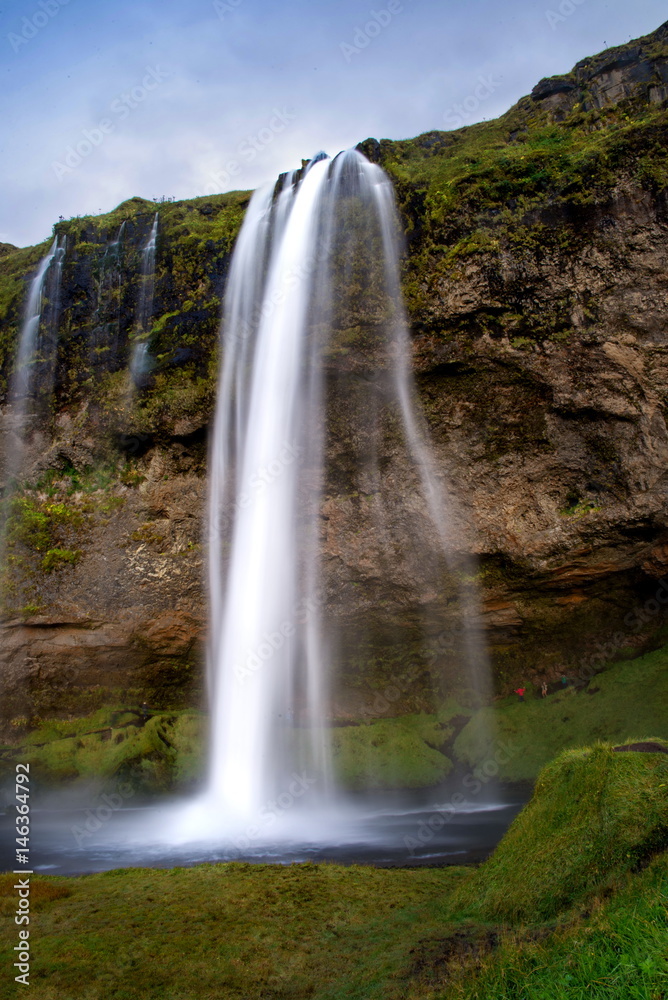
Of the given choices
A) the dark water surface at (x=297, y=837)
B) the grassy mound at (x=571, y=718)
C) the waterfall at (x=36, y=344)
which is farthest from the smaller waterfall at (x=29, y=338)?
the grassy mound at (x=571, y=718)

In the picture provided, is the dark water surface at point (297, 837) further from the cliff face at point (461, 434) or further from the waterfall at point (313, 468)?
the cliff face at point (461, 434)

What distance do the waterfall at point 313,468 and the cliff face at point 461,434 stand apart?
12.9 inches

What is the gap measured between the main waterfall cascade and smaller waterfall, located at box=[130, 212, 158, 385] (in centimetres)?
276

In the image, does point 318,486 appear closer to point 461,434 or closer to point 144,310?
point 461,434

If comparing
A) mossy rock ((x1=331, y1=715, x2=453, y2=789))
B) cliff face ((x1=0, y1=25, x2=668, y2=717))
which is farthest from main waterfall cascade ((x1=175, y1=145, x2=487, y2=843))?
mossy rock ((x1=331, y1=715, x2=453, y2=789))

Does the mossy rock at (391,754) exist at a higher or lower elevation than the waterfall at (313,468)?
lower

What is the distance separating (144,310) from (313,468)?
7.67 m

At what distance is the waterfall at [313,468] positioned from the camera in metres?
16.2

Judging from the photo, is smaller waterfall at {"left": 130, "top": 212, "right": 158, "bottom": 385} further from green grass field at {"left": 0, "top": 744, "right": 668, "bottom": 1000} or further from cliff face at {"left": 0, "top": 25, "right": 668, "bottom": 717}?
green grass field at {"left": 0, "top": 744, "right": 668, "bottom": 1000}

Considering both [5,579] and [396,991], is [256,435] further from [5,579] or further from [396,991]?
[396,991]

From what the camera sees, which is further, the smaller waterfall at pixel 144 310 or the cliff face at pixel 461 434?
the smaller waterfall at pixel 144 310

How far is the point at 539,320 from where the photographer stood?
15.6 metres

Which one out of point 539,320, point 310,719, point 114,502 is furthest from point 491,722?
point 114,502

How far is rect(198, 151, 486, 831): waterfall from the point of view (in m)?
16.2
